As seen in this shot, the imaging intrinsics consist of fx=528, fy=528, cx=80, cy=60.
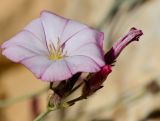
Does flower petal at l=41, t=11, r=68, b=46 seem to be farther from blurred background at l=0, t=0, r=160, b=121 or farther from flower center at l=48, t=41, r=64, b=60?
blurred background at l=0, t=0, r=160, b=121

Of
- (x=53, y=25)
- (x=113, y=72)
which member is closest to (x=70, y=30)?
(x=53, y=25)

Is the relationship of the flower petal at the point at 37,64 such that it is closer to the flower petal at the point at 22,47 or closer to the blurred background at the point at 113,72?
the flower petal at the point at 22,47

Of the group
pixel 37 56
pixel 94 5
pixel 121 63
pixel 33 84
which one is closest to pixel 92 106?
pixel 121 63

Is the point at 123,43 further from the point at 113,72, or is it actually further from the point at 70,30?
the point at 113,72

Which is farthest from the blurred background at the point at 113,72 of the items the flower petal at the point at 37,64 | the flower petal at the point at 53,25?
the flower petal at the point at 37,64

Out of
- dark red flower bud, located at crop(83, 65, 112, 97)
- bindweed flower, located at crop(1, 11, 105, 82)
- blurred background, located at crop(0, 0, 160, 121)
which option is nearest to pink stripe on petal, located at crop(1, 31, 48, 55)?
bindweed flower, located at crop(1, 11, 105, 82)
